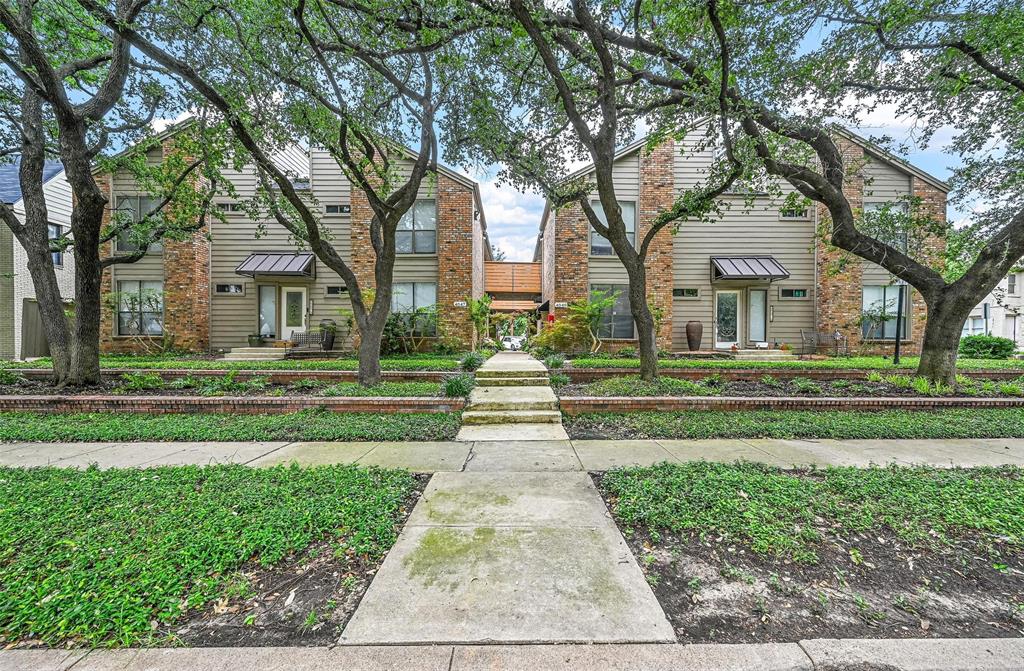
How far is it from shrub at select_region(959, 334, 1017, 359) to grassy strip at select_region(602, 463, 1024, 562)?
54.6 feet

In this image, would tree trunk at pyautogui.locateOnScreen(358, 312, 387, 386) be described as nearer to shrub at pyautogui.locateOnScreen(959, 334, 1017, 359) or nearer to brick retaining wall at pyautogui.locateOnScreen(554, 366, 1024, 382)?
brick retaining wall at pyautogui.locateOnScreen(554, 366, 1024, 382)

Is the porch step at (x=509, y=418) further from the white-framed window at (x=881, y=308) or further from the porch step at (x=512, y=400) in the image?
the white-framed window at (x=881, y=308)

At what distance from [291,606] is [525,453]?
8.88 feet

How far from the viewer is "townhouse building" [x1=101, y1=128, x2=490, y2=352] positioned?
43.4ft

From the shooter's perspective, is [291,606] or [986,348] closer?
[291,606]

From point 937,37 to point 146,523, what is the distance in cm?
1180

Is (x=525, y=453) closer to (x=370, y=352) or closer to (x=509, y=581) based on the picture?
(x=509, y=581)

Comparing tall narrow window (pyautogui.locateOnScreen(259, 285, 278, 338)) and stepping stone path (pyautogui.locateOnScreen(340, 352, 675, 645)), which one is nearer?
stepping stone path (pyautogui.locateOnScreen(340, 352, 675, 645))

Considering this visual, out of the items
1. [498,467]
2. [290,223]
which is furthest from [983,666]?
[290,223]

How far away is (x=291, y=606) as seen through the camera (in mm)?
1965

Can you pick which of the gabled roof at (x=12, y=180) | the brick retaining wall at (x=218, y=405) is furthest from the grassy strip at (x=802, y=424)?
the gabled roof at (x=12, y=180)

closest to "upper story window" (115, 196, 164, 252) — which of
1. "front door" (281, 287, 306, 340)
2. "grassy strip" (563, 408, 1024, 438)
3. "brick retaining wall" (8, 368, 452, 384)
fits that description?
"front door" (281, 287, 306, 340)

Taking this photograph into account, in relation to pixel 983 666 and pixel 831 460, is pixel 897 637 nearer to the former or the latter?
pixel 983 666

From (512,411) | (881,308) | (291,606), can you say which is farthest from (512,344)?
(291,606)
